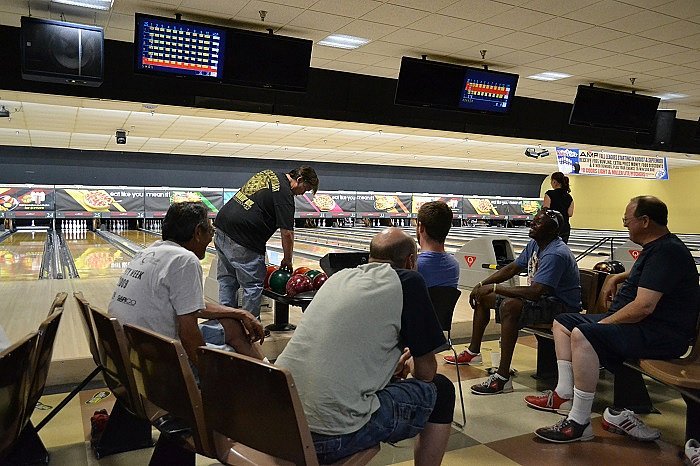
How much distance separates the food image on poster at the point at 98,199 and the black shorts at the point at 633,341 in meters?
14.8

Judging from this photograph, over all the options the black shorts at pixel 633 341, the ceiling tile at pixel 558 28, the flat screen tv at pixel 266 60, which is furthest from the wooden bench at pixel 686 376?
the flat screen tv at pixel 266 60

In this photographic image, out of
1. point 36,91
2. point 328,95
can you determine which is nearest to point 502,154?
point 328,95

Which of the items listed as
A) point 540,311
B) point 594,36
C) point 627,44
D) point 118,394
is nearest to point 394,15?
point 594,36

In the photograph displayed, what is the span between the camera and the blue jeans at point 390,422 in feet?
5.07

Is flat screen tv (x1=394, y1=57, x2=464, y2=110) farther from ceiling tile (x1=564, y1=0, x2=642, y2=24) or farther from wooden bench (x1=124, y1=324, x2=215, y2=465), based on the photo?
wooden bench (x1=124, y1=324, x2=215, y2=465)

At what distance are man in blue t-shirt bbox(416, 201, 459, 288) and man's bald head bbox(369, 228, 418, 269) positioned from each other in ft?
3.26

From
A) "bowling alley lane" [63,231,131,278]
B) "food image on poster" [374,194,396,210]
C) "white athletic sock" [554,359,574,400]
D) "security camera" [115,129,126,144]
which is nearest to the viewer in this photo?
"white athletic sock" [554,359,574,400]

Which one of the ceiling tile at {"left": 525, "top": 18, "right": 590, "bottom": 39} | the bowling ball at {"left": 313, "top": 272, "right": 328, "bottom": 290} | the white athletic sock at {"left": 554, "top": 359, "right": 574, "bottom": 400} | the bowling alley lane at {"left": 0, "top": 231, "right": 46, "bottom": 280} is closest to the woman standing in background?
the ceiling tile at {"left": 525, "top": 18, "right": 590, "bottom": 39}

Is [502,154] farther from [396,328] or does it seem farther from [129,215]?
[396,328]

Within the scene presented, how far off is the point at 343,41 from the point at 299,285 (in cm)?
264

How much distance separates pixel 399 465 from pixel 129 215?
14660 millimetres

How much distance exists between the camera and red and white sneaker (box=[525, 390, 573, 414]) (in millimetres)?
2838

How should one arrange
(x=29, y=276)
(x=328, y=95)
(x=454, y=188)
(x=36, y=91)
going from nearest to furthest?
1. (x=36, y=91)
2. (x=328, y=95)
3. (x=29, y=276)
4. (x=454, y=188)

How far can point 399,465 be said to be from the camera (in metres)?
2.31
